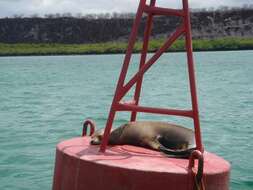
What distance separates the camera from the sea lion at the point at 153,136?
23.1 ft

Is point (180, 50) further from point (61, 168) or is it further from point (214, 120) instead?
point (61, 168)

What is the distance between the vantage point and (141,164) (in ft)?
19.9

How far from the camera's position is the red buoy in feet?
19.3

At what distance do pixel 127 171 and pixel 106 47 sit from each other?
121 m

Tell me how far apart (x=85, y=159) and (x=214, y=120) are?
13.5m

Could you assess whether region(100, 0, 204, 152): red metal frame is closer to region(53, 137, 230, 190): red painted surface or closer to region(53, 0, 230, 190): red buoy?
region(53, 0, 230, 190): red buoy

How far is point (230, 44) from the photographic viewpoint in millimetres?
114938

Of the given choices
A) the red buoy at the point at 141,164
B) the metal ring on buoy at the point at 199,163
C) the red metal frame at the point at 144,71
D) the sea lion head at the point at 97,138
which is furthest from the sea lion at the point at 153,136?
the metal ring on buoy at the point at 199,163

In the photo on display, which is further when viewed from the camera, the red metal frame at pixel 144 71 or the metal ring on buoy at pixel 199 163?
the red metal frame at pixel 144 71

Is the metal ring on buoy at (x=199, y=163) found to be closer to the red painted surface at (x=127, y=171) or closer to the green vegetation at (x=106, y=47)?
the red painted surface at (x=127, y=171)

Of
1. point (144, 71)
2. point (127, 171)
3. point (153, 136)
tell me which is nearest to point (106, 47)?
point (153, 136)

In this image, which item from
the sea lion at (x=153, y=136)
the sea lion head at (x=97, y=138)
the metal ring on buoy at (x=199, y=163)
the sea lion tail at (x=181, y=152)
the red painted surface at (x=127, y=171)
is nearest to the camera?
the metal ring on buoy at (x=199, y=163)

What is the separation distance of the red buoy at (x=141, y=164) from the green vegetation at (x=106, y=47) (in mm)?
100259

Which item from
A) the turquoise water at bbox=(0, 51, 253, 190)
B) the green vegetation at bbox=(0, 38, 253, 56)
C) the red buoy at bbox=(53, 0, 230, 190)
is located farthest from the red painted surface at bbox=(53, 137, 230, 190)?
the green vegetation at bbox=(0, 38, 253, 56)
